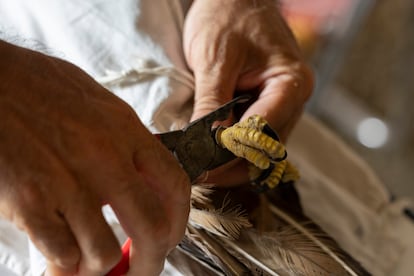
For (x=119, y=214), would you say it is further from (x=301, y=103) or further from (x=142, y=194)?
(x=301, y=103)

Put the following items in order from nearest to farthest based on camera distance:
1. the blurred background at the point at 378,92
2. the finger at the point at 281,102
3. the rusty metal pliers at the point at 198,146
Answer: the rusty metal pliers at the point at 198,146 < the finger at the point at 281,102 < the blurred background at the point at 378,92

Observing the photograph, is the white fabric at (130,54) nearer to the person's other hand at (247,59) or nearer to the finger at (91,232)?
the person's other hand at (247,59)

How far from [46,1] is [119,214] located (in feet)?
1.00

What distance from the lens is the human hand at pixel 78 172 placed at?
32 cm

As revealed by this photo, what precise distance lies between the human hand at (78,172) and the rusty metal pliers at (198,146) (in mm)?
66

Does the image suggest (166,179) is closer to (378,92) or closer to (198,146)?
(198,146)

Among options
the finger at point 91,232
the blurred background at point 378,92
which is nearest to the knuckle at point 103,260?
the finger at point 91,232

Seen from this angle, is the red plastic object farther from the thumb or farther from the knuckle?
the thumb

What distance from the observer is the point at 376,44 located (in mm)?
1705

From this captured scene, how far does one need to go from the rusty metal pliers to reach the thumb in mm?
38

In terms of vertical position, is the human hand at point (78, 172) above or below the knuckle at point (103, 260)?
above

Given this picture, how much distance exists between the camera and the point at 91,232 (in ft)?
1.10

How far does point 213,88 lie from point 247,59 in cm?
7

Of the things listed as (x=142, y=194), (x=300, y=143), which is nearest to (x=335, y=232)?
(x=300, y=143)
